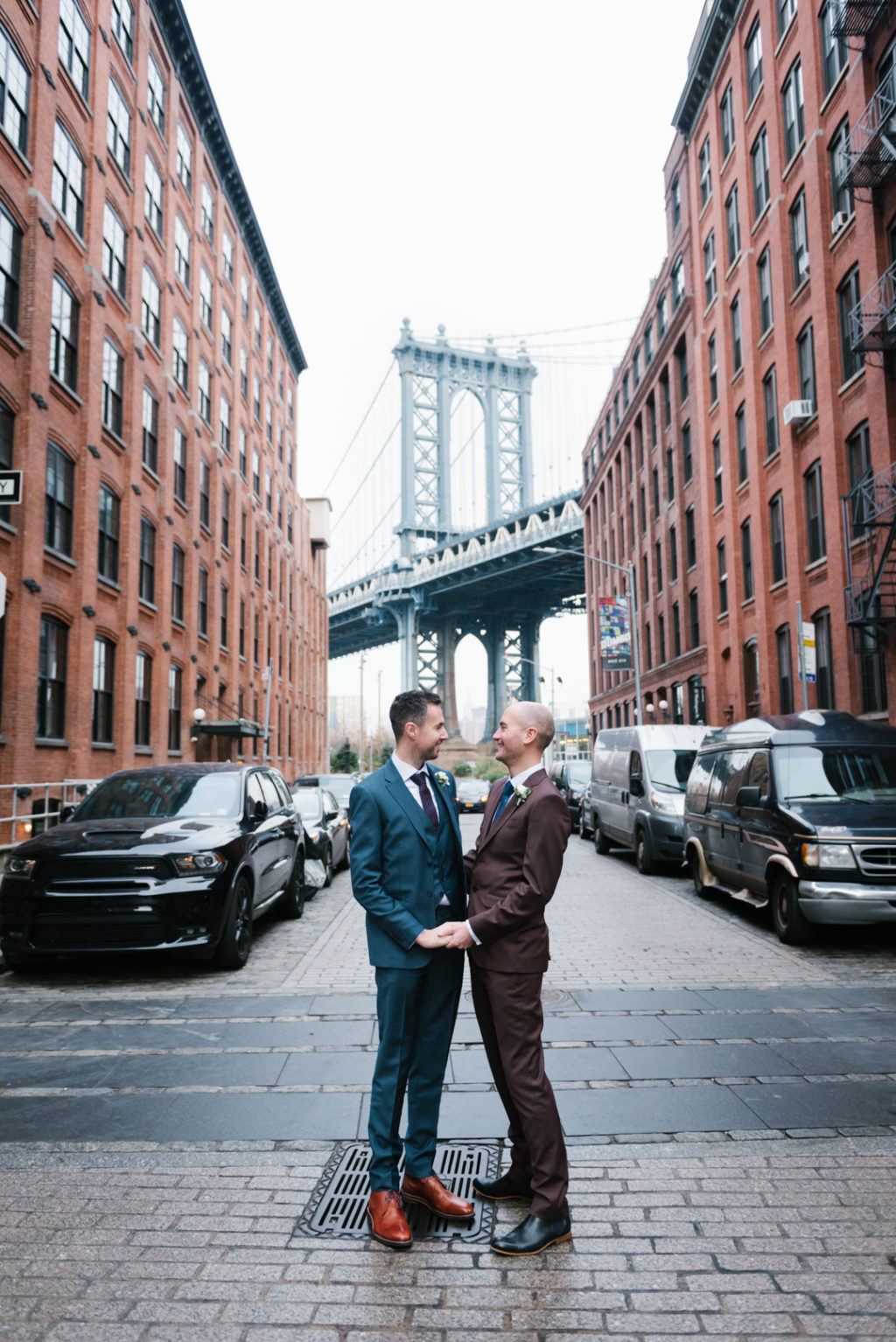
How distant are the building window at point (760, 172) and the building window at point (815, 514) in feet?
26.7

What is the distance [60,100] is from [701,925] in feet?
62.7

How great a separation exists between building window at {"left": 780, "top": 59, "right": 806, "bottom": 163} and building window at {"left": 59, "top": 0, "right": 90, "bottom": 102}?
15.9m

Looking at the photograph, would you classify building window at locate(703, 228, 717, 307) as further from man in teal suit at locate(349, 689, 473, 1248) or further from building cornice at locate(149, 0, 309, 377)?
man in teal suit at locate(349, 689, 473, 1248)

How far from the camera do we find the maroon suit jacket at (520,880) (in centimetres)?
354

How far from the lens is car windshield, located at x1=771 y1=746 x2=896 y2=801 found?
32.4 ft

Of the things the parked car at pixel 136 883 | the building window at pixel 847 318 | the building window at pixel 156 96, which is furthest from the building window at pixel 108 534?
the building window at pixel 847 318

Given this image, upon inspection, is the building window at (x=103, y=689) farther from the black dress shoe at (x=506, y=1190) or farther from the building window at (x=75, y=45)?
the black dress shoe at (x=506, y=1190)

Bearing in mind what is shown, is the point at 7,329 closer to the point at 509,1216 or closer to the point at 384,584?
the point at 509,1216

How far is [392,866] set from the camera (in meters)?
3.65

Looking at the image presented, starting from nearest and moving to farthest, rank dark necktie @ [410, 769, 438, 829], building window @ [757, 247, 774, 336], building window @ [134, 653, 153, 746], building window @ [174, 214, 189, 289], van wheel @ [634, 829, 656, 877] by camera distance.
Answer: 1. dark necktie @ [410, 769, 438, 829]
2. van wheel @ [634, 829, 656, 877]
3. building window @ [134, 653, 153, 746]
4. building window @ [757, 247, 774, 336]
5. building window @ [174, 214, 189, 289]

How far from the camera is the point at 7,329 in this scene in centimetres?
1723

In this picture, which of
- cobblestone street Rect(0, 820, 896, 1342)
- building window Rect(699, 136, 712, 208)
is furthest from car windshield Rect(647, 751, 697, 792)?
building window Rect(699, 136, 712, 208)

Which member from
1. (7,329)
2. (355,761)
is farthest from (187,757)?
(355,761)

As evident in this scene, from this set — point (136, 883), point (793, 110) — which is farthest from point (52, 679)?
point (793, 110)
